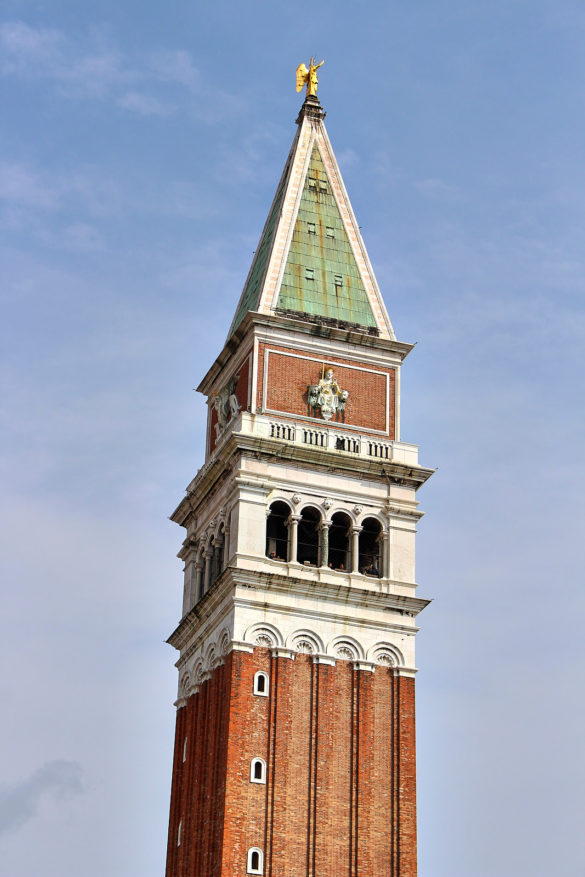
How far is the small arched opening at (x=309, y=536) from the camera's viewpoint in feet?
251

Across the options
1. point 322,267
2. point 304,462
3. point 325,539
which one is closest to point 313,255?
point 322,267

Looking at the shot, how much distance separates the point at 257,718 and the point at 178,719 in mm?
8738

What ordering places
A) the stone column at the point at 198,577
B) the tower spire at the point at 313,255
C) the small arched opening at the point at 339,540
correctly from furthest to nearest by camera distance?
1. the tower spire at the point at 313,255
2. the stone column at the point at 198,577
3. the small arched opening at the point at 339,540

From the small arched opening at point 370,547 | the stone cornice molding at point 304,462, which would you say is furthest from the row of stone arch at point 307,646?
the stone cornice molding at point 304,462

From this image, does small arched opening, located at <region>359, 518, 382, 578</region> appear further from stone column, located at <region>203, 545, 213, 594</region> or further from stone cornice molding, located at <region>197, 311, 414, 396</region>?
stone cornice molding, located at <region>197, 311, 414, 396</region>

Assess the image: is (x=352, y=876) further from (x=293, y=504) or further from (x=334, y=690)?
(x=293, y=504)

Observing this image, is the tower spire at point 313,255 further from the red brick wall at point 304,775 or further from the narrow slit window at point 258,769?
the narrow slit window at point 258,769

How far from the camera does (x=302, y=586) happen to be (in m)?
73.8

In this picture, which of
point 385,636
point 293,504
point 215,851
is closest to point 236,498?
point 293,504

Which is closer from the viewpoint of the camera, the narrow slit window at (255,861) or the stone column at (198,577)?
the narrow slit window at (255,861)

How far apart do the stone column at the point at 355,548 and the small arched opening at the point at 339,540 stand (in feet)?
1.43

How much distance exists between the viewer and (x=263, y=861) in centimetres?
6800

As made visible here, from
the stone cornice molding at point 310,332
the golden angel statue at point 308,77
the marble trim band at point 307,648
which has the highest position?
the golden angel statue at point 308,77

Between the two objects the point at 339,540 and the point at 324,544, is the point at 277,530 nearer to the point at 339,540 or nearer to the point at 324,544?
the point at 324,544
